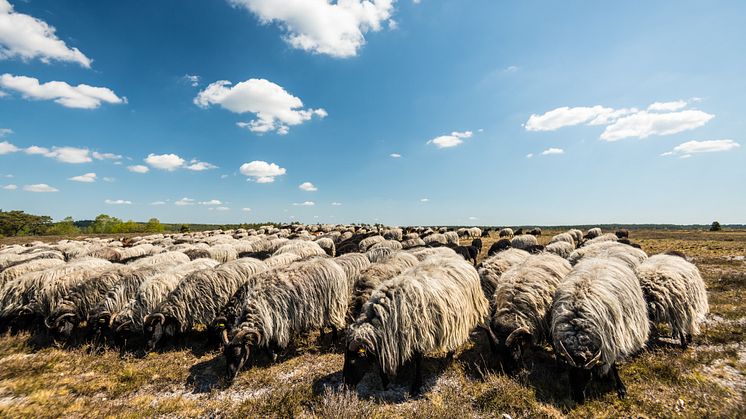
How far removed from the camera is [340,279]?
858 cm

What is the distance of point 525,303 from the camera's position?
6402mm

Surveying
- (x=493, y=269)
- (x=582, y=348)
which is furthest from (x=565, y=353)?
(x=493, y=269)

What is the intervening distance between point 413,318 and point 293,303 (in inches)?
135

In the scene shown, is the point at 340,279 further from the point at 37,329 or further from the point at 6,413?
the point at 37,329

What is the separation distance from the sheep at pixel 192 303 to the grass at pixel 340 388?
66 cm

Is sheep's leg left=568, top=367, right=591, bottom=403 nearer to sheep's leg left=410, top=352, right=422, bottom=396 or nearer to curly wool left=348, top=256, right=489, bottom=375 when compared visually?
curly wool left=348, top=256, right=489, bottom=375

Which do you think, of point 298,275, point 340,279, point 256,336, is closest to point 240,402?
point 256,336

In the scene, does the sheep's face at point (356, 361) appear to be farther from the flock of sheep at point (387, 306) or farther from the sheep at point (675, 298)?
the sheep at point (675, 298)

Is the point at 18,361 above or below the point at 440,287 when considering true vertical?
below

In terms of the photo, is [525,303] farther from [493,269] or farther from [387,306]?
[387,306]

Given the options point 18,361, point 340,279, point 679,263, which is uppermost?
point 679,263

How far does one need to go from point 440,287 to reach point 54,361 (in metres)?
10.1

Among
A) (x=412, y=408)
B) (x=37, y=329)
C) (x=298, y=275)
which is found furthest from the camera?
(x=37, y=329)

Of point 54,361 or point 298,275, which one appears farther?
point 298,275
